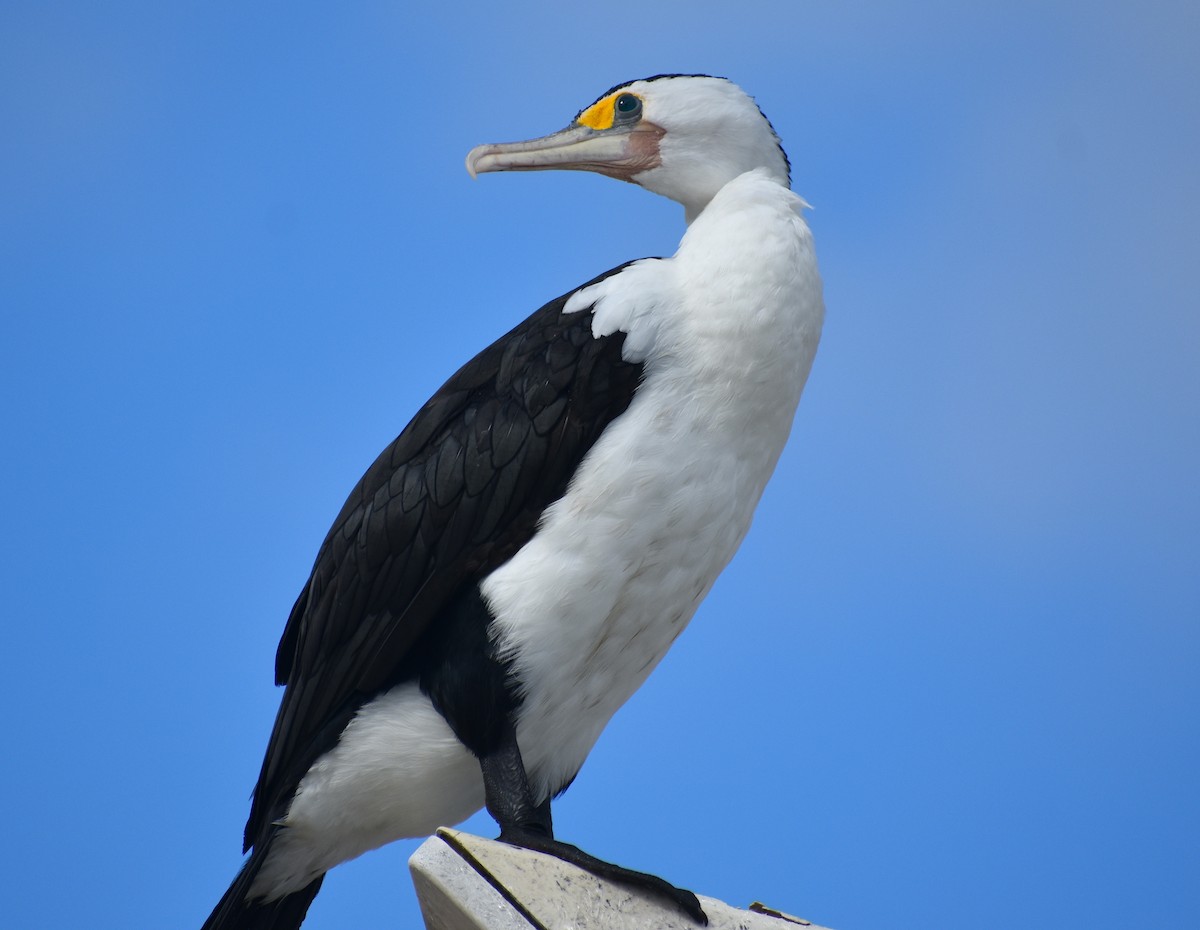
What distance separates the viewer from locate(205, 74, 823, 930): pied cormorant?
10.0 ft

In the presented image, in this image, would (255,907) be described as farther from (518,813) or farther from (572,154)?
(572,154)

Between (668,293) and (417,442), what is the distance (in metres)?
0.65

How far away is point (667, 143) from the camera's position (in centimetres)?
364

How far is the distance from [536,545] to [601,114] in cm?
126

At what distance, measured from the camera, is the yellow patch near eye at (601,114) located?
3.73m

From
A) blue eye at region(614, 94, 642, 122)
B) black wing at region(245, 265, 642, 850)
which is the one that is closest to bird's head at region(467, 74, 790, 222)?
blue eye at region(614, 94, 642, 122)

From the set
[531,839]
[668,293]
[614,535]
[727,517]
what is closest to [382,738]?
[531,839]

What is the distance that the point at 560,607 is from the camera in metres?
3.02

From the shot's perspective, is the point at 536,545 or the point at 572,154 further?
the point at 572,154

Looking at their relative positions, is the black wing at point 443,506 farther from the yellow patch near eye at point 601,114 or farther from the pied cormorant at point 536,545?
the yellow patch near eye at point 601,114

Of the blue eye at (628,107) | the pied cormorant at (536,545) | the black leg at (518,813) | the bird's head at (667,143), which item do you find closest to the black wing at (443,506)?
the pied cormorant at (536,545)

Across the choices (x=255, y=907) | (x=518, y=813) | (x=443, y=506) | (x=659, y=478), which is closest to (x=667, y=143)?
(x=659, y=478)

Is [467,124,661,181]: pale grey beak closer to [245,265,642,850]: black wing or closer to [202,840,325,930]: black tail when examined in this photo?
[245,265,642,850]: black wing

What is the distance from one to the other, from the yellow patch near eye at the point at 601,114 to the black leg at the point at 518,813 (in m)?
1.58
